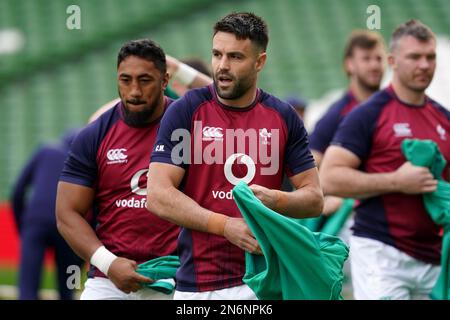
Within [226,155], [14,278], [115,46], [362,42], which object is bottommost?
[14,278]

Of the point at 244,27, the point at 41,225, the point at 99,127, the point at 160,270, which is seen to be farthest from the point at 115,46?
the point at 244,27

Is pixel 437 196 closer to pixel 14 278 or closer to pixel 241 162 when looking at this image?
pixel 241 162

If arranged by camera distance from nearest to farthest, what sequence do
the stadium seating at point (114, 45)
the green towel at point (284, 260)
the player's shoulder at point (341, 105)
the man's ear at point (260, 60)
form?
the green towel at point (284, 260)
the man's ear at point (260, 60)
the player's shoulder at point (341, 105)
the stadium seating at point (114, 45)

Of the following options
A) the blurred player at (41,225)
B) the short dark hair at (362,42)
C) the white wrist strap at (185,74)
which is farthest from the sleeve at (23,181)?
the white wrist strap at (185,74)

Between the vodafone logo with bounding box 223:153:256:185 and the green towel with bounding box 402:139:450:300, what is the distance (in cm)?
174

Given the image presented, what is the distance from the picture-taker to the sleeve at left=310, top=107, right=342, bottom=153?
7797 mm

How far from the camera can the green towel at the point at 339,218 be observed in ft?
26.1

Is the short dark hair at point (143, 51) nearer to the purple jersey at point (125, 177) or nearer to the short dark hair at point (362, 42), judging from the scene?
the purple jersey at point (125, 177)

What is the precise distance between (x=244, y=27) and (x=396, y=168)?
2.06 meters

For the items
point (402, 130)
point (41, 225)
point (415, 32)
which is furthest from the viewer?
point (41, 225)

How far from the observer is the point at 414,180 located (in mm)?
6359

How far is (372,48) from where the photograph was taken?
8469 millimetres

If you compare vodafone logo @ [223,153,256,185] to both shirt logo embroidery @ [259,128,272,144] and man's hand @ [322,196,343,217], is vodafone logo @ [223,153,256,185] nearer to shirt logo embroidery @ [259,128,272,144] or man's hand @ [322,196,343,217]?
shirt logo embroidery @ [259,128,272,144]

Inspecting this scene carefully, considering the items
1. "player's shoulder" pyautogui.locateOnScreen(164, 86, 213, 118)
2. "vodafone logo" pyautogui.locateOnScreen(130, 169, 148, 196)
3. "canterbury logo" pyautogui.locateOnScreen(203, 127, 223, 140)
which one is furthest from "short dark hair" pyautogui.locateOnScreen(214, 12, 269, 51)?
"vodafone logo" pyautogui.locateOnScreen(130, 169, 148, 196)
